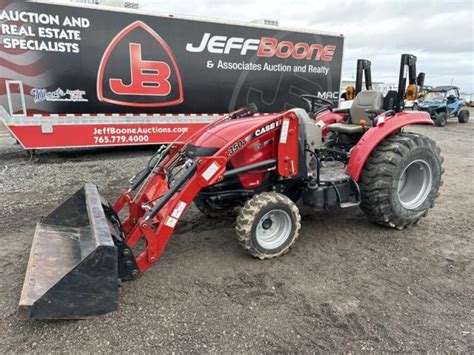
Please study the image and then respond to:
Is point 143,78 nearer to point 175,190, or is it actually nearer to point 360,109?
point 360,109

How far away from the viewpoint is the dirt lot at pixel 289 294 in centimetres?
243

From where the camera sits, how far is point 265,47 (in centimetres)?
911

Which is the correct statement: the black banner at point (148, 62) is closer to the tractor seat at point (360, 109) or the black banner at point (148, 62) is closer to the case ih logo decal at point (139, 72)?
the case ih logo decal at point (139, 72)

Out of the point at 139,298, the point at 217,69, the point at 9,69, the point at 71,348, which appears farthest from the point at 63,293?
the point at 217,69

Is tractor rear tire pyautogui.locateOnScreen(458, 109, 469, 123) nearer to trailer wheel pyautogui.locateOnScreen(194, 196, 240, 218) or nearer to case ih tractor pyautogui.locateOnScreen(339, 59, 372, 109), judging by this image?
case ih tractor pyautogui.locateOnScreen(339, 59, 372, 109)

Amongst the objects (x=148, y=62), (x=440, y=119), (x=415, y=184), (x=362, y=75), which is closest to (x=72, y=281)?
(x=415, y=184)

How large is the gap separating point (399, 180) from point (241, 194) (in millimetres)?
1825

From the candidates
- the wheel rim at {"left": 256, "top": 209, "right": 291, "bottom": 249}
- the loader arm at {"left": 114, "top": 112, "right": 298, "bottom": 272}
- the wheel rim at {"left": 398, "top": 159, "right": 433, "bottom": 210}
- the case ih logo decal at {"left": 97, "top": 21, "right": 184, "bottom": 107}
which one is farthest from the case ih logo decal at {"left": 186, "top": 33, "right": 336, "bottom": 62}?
the wheel rim at {"left": 256, "top": 209, "right": 291, "bottom": 249}

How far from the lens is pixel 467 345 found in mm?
2430

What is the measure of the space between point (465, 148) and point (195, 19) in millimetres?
8353

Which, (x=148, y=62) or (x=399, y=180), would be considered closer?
(x=399, y=180)

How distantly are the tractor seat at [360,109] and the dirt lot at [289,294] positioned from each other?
3.64ft

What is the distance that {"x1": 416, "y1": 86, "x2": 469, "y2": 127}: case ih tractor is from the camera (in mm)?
17062

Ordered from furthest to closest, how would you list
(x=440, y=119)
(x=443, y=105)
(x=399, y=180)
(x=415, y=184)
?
1. (x=443, y=105)
2. (x=440, y=119)
3. (x=415, y=184)
4. (x=399, y=180)
